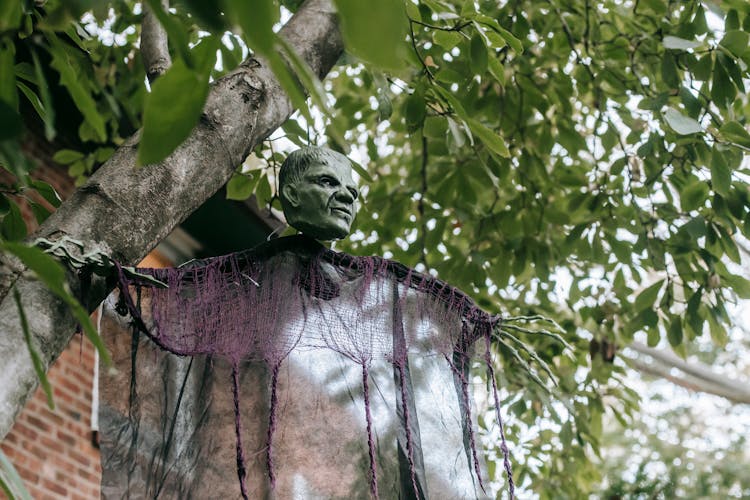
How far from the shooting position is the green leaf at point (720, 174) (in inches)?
129

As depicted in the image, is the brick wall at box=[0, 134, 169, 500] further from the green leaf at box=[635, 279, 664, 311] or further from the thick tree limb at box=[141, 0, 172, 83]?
the green leaf at box=[635, 279, 664, 311]

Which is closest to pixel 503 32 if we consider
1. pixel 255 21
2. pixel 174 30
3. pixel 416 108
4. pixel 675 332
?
A: pixel 416 108

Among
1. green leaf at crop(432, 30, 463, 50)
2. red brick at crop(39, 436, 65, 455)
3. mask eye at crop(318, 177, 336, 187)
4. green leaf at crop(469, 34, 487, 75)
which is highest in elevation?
green leaf at crop(432, 30, 463, 50)

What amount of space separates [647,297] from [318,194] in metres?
2.49

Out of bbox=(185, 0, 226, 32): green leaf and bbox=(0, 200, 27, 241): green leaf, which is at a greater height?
bbox=(0, 200, 27, 241): green leaf

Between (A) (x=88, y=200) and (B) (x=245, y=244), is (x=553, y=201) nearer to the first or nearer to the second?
(B) (x=245, y=244)

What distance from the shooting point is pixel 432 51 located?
4.08 meters

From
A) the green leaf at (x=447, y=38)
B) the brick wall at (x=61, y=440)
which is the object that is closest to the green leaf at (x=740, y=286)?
the green leaf at (x=447, y=38)

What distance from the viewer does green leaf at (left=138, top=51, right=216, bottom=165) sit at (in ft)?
3.25

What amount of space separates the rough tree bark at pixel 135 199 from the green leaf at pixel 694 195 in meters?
2.17

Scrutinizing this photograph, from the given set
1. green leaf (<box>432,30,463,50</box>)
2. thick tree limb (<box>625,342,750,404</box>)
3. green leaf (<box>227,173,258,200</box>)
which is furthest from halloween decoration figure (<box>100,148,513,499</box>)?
thick tree limb (<box>625,342,750,404</box>)

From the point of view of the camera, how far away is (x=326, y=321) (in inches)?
88.5

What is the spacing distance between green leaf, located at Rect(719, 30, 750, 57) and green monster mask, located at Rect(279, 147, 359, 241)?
5.22ft

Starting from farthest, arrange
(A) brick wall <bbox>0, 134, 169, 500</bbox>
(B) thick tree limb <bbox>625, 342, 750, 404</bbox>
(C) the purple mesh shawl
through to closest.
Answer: (B) thick tree limb <bbox>625, 342, 750, 404</bbox> → (A) brick wall <bbox>0, 134, 169, 500</bbox> → (C) the purple mesh shawl
